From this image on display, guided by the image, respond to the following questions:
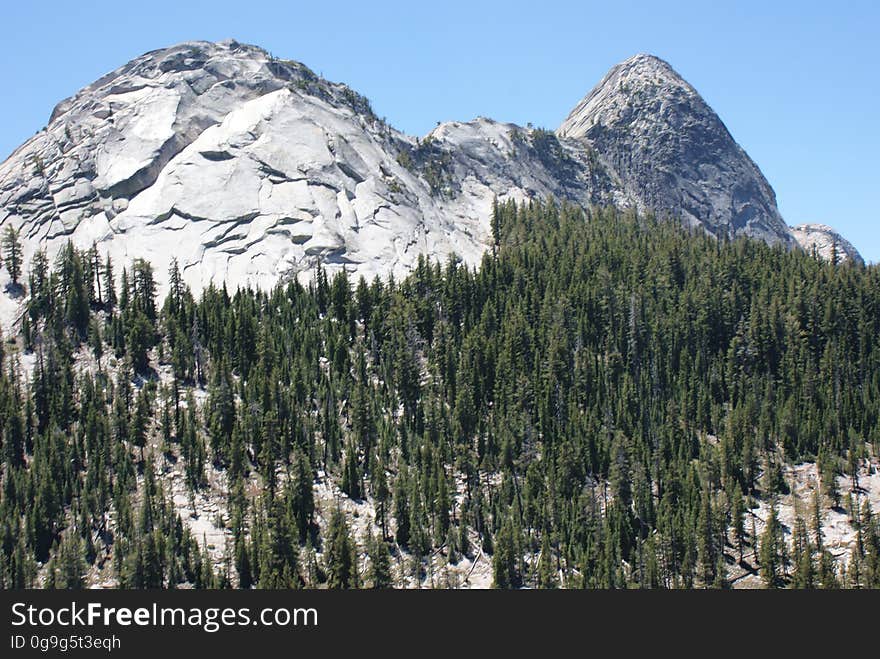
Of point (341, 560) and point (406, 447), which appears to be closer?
point (341, 560)

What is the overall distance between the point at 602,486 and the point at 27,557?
83.2 m

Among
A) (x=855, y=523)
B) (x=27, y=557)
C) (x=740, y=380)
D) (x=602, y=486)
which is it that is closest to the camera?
(x=27, y=557)

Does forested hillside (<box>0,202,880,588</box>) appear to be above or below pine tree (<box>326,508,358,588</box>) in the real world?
above

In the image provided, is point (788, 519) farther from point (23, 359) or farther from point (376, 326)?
point (23, 359)

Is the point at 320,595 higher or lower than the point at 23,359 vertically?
lower

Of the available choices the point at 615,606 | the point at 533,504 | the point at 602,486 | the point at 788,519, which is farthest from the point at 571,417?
the point at 615,606

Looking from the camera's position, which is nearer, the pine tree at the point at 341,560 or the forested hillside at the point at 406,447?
the pine tree at the point at 341,560

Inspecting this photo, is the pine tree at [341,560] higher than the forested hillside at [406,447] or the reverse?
the reverse

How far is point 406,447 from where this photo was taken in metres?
164

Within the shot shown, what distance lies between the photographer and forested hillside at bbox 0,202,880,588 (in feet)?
462

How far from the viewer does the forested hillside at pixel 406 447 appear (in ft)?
462

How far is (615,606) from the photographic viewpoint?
247 feet

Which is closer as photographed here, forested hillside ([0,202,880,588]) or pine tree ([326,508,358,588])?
pine tree ([326,508,358,588])

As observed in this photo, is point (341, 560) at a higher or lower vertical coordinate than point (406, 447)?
lower
